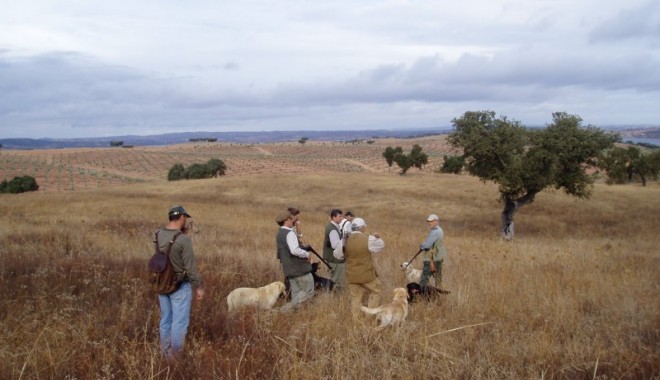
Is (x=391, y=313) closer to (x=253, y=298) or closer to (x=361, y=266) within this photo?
(x=361, y=266)

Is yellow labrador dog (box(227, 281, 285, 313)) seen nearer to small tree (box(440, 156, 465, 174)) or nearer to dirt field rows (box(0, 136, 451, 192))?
dirt field rows (box(0, 136, 451, 192))

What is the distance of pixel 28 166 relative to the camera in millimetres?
90188

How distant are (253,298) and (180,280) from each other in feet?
5.78

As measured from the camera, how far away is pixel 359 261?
7.32m

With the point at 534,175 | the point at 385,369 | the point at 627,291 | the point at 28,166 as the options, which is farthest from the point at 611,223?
the point at 28,166

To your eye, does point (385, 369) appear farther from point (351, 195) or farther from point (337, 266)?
point (351, 195)

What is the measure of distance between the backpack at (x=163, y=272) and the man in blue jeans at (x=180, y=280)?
0.04 m

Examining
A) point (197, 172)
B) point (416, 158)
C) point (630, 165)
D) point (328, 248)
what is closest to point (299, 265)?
point (328, 248)

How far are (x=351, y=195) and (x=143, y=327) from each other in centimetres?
3312

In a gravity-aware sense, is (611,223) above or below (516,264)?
below

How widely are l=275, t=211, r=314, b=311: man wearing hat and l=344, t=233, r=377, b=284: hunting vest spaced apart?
0.67 meters

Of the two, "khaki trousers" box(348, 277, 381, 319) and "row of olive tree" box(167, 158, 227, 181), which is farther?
"row of olive tree" box(167, 158, 227, 181)

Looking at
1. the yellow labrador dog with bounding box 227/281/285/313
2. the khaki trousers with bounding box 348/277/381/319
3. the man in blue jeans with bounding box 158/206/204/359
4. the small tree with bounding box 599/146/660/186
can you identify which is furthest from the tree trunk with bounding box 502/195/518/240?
the small tree with bounding box 599/146/660/186

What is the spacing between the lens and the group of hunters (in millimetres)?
5367
